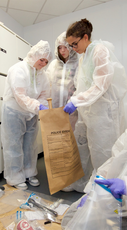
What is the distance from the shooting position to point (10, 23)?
2.33 m

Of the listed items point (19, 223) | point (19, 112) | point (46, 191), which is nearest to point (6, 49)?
point (19, 112)

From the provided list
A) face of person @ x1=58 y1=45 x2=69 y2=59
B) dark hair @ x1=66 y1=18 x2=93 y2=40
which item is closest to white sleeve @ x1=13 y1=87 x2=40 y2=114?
face of person @ x1=58 y1=45 x2=69 y2=59

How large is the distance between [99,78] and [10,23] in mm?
2050

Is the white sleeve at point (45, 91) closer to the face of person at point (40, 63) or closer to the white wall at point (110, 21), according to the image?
the face of person at point (40, 63)

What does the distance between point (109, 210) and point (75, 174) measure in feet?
1.87

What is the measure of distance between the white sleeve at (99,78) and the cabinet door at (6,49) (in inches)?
41.8

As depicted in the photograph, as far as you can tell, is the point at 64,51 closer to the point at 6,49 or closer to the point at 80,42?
the point at 80,42

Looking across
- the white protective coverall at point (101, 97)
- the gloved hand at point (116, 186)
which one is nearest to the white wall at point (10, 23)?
the white protective coverall at point (101, 97)

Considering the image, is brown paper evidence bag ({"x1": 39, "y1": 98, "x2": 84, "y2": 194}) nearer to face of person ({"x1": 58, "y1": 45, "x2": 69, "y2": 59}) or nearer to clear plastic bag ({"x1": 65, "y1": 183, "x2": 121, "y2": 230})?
clear plastic bag ({"x1": 65, "y1": 183, "x2": 121, "y2": 230})

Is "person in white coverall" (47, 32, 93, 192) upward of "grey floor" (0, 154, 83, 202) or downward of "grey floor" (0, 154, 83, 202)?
upward

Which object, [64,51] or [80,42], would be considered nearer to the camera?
[80,42]

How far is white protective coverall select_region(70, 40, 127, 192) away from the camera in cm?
99

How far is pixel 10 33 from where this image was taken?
176 centimetres

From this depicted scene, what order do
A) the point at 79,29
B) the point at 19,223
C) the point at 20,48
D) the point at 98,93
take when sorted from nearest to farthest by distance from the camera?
the point at 19,223 → the point at 98,93 → the point at 79,29 → the point at 20,48
